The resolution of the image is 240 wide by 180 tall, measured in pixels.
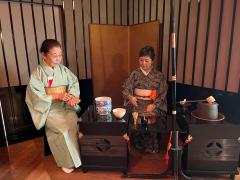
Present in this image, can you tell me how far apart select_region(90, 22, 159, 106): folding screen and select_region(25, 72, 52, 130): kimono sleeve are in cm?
87

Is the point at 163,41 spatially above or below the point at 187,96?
above

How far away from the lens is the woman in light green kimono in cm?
176

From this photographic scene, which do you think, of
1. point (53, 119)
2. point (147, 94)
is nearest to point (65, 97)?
point (53, 119)

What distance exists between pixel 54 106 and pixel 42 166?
0.59 m

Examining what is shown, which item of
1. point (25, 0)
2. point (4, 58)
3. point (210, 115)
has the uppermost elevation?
point (25, 0)

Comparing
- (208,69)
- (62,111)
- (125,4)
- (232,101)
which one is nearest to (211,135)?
(232,101)

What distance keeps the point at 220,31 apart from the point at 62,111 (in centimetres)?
162

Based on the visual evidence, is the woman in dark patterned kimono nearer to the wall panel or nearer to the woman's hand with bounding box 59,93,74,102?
the wall panel

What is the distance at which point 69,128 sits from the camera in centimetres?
179

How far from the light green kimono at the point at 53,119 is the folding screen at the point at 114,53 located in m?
0.75

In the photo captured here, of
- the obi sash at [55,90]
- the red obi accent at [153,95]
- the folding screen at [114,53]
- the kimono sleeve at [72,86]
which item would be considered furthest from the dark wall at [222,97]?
the obi sash at [55,90]

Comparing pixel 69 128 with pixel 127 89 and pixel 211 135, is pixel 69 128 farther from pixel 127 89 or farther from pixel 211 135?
pixel 211 135

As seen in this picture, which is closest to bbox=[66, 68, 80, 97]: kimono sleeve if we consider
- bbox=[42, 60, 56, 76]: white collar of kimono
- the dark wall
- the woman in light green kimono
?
the woman in light green kimono

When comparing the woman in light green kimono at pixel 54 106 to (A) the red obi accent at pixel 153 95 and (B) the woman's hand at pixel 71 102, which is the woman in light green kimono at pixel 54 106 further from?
(A) the red obi accent at pixel 153 95
